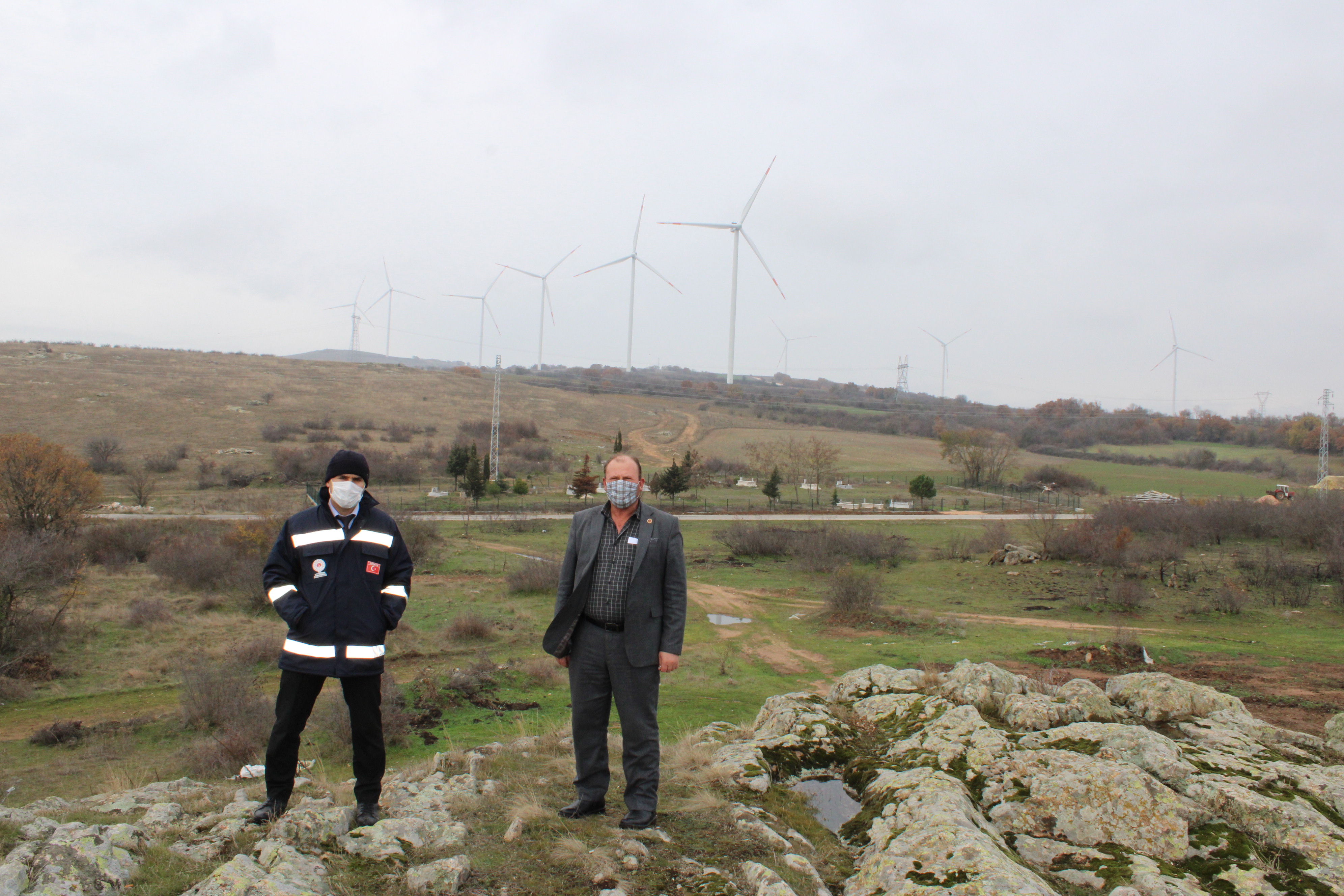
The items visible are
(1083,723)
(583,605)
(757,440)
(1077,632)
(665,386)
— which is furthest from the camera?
(665,386)

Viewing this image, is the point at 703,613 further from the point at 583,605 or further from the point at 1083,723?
the point at 583,605

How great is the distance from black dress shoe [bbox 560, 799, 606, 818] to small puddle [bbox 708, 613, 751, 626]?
16.6 metres

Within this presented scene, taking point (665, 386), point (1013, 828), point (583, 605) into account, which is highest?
point (665, 386)

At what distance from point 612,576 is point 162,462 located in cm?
5828

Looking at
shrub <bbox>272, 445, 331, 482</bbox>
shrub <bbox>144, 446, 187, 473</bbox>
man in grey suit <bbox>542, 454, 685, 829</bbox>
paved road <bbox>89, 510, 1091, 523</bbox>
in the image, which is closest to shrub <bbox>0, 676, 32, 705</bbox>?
man in grey suit <bbox>542, 454, 685, 829</bbox>

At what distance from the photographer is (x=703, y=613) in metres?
22.7

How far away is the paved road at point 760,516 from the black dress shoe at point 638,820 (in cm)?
3367

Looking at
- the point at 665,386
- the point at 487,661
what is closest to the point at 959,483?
the point at 487,661

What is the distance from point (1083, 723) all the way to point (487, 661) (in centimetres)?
1223

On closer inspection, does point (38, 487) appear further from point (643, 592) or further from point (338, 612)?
point (643, 592)

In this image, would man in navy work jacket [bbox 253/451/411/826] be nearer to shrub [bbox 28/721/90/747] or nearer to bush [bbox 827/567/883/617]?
shrub [bbox 28/721/90/747]

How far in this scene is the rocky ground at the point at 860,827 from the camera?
3.84 m

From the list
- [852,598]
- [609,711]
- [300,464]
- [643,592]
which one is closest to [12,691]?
[609,711]

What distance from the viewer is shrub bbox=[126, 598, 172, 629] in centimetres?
1930
